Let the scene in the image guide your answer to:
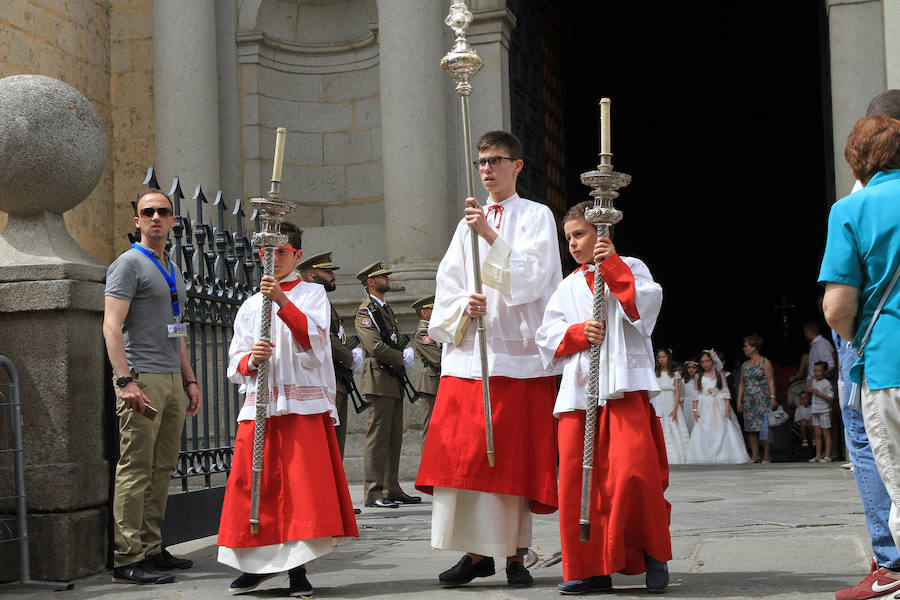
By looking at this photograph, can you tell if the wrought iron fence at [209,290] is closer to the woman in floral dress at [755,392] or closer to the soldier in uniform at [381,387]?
the soldier in uniform at [381,387]

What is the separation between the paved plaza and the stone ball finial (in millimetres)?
1938

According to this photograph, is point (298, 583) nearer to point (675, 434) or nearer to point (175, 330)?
point (175, 330)

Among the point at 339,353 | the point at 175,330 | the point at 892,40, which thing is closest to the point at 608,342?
the point at 175,330

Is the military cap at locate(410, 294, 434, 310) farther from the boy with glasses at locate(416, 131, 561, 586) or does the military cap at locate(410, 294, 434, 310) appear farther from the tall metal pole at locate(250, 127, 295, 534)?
the tall metal pole at locate(250, 127, 295, 534)

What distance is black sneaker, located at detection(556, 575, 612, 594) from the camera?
472cm

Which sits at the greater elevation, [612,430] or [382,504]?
[612,430]

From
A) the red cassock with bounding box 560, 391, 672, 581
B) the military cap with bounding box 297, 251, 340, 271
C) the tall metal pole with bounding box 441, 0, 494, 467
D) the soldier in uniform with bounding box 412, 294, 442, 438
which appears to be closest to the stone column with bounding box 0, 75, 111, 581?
the military cap with bounding box 297, 251, 340, 271

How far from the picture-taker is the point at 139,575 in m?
5.54

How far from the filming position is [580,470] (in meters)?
4.80

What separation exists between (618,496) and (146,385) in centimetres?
242

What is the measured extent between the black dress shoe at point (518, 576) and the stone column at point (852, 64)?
7998mm

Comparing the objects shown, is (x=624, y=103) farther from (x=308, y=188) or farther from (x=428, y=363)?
(x=428, y=363)

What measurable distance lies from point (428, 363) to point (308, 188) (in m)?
3.95

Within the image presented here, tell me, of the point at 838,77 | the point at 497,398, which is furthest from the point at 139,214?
the point at 838,77
